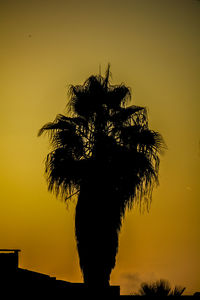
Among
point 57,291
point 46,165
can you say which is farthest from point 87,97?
point 57,291

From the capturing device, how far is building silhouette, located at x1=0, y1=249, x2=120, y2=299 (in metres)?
15.4

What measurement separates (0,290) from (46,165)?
17.4 feet

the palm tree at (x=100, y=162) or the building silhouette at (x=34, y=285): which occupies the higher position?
the palm tree at (x=100, y=162)

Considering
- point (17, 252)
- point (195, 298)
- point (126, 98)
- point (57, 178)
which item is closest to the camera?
point (195, 298)

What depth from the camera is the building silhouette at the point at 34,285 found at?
1541cm

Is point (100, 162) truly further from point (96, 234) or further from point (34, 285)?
point (34, 285)

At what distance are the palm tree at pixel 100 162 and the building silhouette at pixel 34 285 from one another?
63.7 inches

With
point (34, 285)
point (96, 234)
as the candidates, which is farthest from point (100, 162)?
point (34, 285)

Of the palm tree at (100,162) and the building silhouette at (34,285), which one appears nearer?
the building silhouette at (34,285)

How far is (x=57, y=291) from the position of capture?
1585cm

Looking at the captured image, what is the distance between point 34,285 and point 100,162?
4.98m

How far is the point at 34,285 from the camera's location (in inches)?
626

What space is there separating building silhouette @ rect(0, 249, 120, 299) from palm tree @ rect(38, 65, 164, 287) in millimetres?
→ 1618

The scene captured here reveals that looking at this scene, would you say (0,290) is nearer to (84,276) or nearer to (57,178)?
(84,276)
